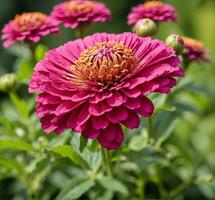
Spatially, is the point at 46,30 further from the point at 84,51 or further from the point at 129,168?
the point at 129,168

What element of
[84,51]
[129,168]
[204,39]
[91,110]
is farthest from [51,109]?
[204,39]

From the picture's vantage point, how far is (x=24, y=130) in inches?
49.1

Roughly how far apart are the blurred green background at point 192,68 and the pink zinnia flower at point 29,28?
1.10ft

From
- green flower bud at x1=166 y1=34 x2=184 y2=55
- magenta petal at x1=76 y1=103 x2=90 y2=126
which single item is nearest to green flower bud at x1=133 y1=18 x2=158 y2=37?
green flower bud at x1=166 y1=34 x2=184 y2=55

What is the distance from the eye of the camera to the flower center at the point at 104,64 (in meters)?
0.93

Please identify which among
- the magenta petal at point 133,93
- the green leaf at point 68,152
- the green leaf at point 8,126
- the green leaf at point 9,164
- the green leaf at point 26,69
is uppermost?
the magenta petal at point 133,93

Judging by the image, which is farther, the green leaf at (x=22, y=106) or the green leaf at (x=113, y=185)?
the green leaf at (x=22, y=106)

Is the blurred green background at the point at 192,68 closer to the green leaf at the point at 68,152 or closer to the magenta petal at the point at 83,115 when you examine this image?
the green leaf at the point at 68,152

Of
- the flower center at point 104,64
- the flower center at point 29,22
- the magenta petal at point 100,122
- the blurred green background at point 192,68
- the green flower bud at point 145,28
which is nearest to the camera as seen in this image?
the magenta petal at point 100,122

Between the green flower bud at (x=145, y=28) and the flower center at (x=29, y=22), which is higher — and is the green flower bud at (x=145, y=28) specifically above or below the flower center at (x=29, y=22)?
above

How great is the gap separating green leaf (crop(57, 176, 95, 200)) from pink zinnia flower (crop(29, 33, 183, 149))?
0.20 m

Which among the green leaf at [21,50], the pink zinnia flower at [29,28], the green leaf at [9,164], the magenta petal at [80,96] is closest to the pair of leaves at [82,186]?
the green leaf at [9,164]

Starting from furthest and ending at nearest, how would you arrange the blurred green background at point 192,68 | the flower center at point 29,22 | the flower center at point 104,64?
1. the blurred green background at point 192,68
2. the flower center at point 29,22
3. the flower center at point 104,64

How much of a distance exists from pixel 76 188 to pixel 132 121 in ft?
0.87
